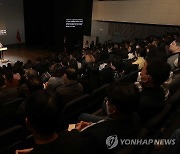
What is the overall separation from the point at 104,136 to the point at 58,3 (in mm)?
10614

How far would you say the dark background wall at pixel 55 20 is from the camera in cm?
1123

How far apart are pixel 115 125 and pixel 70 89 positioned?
5.26ft

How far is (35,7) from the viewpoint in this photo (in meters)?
12.2

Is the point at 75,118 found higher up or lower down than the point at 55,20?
lower down

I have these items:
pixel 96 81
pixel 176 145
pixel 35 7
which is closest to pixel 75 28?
pixel 35 7

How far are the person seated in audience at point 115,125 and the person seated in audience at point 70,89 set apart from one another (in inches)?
58.2

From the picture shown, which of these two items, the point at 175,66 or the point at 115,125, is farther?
the point at 175,66

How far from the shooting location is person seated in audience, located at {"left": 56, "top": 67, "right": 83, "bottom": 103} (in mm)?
2941

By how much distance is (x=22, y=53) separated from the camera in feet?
36.7

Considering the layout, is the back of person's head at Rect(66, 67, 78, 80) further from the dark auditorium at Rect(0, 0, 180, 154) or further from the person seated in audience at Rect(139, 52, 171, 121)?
the person seated in audience at Rect(139, 52, 171, 121)

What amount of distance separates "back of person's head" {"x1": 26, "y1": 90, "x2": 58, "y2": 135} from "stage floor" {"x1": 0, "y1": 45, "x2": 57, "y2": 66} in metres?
8.77

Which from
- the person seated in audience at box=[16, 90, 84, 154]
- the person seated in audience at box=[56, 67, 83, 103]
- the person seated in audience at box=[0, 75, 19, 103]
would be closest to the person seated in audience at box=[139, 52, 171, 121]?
the person seated in audience at box=[16, 90, 84, 154]

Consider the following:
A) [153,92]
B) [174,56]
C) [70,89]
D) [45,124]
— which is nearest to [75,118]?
[70,89]

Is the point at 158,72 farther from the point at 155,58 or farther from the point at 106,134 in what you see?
the point at 106,134
